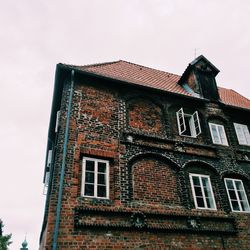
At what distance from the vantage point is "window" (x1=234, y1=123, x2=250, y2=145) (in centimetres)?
1168

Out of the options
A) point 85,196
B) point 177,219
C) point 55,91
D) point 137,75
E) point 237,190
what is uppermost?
point 137,75

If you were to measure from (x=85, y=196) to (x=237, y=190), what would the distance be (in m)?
6.09

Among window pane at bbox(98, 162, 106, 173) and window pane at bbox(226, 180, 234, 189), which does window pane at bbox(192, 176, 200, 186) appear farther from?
window pane at bbox(98, 162, 106, 173)

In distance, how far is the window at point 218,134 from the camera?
11000mm

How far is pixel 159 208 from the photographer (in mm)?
7957

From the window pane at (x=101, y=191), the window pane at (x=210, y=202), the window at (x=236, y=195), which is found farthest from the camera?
the window at (x=236, y=195)

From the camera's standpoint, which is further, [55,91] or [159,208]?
[55,91]

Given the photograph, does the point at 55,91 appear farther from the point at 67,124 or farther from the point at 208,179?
the point at 208,179

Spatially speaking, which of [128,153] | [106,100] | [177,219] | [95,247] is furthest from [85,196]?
[106,100]

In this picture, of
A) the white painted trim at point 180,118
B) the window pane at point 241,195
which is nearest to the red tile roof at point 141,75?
the white painted trim at point 180,118

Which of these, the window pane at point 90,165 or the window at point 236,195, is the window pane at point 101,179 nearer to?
the window pane at point 90,165

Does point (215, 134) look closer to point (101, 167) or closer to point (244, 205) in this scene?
point (244, 205)

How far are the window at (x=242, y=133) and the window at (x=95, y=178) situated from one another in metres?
6.89

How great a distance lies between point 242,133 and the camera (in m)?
12.0
